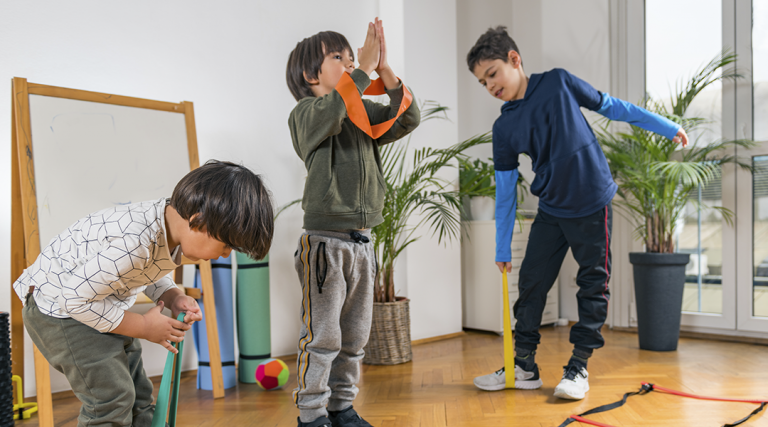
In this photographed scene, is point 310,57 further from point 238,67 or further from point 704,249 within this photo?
point 704,249

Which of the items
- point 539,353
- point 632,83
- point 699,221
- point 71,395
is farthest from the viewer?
point 632,83

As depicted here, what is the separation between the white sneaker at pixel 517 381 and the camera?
1938 mm

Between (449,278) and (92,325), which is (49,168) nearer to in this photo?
(92,325)

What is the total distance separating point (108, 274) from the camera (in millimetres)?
1002

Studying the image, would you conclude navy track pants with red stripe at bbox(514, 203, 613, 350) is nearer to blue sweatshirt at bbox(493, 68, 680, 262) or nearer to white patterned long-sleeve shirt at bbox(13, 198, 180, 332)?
blue sweatshirt at bbox(493, 68, 680, 262)

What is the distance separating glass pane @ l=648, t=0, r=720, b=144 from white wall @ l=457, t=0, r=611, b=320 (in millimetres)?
252

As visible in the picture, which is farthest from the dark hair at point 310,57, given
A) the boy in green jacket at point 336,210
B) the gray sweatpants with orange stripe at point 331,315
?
the gray sweatpants with orange stripe at point 331,315

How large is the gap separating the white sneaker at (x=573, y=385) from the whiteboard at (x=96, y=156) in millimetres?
1692

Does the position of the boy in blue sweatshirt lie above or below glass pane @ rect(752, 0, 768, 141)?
below

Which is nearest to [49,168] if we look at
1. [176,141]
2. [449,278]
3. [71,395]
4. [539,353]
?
[176,141]

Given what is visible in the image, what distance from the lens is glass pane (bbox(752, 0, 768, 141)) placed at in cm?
276

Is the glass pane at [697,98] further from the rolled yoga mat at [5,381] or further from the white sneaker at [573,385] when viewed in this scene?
the rolled yoga mat at [5,381]

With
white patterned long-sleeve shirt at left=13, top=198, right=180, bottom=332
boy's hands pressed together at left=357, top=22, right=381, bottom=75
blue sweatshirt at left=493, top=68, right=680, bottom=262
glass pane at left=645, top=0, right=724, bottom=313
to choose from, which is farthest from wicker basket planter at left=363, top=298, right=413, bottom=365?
glass pane at left=645, top=0, right=724, bottom=313

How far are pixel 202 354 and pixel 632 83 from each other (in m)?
2.84
